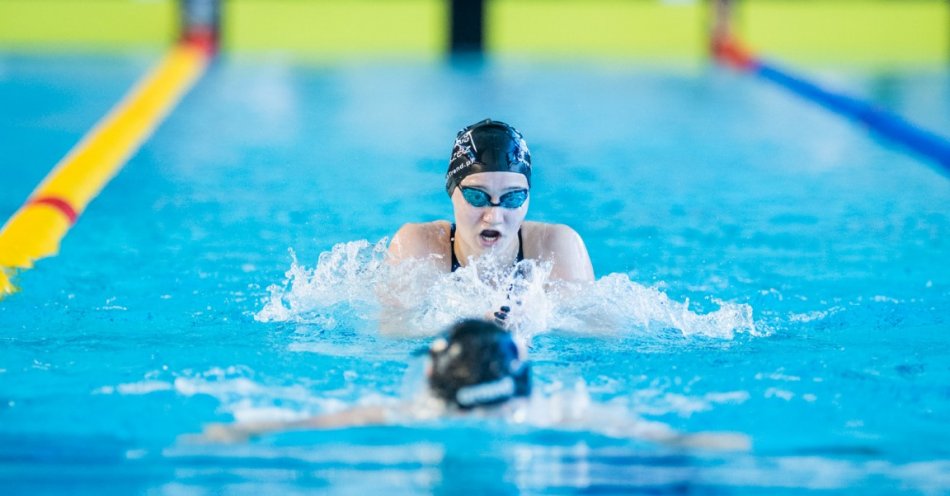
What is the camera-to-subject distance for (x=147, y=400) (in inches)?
141

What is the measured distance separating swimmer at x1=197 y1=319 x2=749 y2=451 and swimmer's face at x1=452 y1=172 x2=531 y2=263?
0.90 metres

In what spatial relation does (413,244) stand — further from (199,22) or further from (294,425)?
(199,22)

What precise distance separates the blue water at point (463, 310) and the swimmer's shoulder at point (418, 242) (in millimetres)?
263

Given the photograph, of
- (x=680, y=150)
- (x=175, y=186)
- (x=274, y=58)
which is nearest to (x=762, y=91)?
(x=680, y=150)

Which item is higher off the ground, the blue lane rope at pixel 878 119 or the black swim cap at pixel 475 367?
the blue lane rope at pixel 878 119

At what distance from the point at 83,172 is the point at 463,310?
13.1 ft

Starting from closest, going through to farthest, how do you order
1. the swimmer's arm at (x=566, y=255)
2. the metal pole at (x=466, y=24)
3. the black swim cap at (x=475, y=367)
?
the black swim cap at (x=475, y=367) → the swimmer's arm at (x=566, y=255) → the metal pole at (x=466, y=24)

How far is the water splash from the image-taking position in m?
4.27

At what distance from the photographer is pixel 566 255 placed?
14.6ft

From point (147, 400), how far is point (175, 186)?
3812 mm

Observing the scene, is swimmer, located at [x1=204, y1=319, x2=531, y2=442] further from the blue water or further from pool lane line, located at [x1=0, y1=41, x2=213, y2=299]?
pool lane line, located at [x1=0, y1=41, x2=213, y2=299]

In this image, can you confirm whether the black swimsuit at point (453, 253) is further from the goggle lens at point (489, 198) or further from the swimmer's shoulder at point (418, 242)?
the goggle lens at point (489, 198)

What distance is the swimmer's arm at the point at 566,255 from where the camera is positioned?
444 centimetres

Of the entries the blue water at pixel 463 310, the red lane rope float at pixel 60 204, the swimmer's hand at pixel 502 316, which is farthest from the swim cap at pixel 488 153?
the red lane rope float at pixel 60 204
